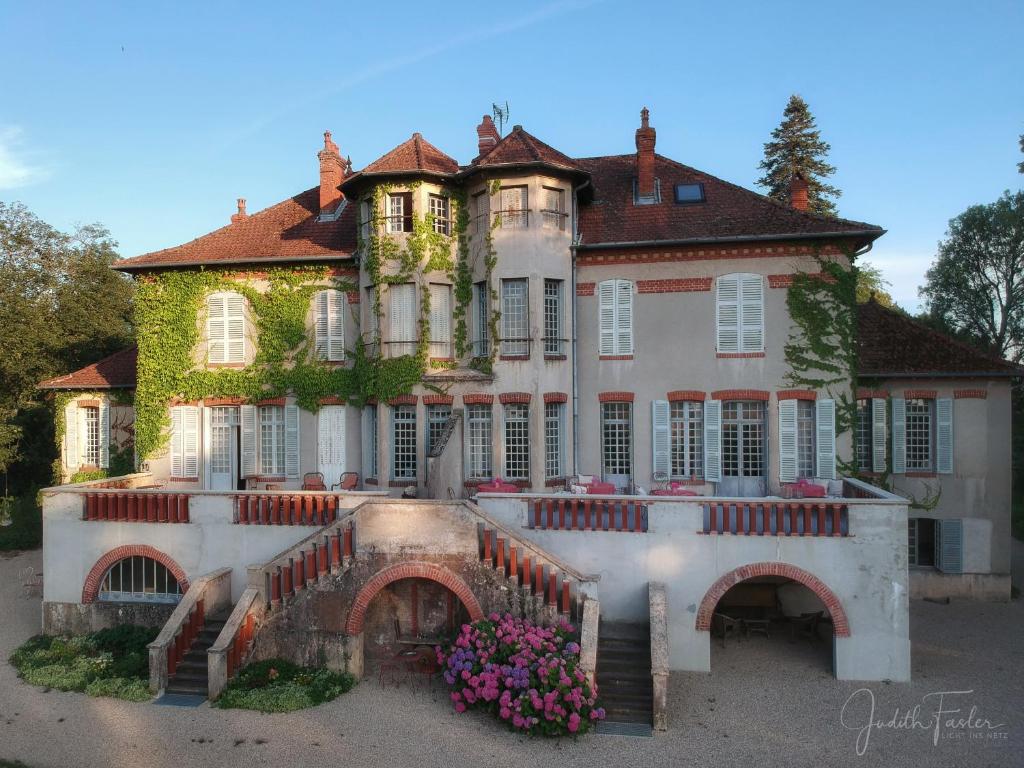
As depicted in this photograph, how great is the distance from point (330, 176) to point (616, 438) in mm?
11361

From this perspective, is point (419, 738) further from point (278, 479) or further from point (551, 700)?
point (278, 479)

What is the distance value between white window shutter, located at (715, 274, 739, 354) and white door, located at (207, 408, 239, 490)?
12844mm

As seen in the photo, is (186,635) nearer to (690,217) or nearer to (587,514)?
(587,514)

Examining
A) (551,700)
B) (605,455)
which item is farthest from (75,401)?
(551,700)

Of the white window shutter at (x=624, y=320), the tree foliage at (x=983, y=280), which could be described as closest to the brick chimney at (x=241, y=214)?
the white window shutter at (x=624, y=320)

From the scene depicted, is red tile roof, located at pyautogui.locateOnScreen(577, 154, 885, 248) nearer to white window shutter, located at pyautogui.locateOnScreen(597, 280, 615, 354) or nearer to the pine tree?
white window shutter, located at pyautogui.locateOnScreen(597, 280, 615, 354)

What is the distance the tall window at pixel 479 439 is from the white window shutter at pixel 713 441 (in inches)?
211

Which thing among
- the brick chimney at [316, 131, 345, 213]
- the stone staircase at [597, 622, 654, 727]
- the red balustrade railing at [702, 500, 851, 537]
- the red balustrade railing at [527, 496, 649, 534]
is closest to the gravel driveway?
the stone staircase at [597, 622, 654, 727]

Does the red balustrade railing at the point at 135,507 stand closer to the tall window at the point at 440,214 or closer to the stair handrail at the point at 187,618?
the stair handrail at the point at 187,618

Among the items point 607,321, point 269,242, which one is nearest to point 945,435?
point 607,321

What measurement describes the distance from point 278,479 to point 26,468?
17893mm

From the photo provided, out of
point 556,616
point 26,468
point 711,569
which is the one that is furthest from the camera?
point 26,468

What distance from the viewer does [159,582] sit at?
14477 mm

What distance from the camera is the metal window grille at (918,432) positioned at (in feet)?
57.1
